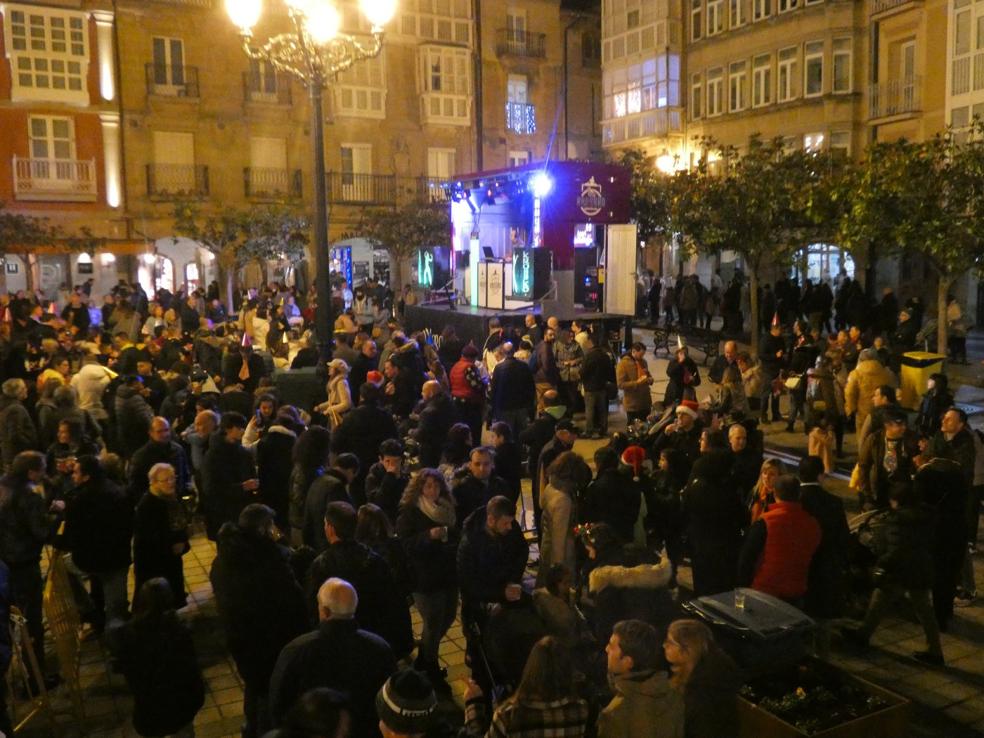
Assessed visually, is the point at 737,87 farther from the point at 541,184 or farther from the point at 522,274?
the point at 522,274

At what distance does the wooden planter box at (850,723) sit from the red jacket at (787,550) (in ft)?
3.89

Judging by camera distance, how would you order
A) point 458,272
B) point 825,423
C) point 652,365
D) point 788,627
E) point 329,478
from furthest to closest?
point 458,272 < point 652,365 < point 825,423 < point 329,478 < point 788,627

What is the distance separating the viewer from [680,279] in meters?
26.8

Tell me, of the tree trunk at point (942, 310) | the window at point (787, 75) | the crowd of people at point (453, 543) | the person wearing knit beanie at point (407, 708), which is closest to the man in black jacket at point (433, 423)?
the crowd of people at point (453, 543)

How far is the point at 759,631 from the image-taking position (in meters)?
4.68

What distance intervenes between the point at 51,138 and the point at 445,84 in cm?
1461

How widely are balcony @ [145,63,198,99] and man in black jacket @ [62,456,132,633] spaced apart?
92.5 ft

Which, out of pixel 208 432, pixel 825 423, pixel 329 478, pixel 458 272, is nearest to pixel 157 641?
pixel 329 478

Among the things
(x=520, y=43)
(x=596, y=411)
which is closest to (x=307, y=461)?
(x=596, y=411)

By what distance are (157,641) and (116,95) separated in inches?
1200

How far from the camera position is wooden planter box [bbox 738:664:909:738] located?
4.06 metres

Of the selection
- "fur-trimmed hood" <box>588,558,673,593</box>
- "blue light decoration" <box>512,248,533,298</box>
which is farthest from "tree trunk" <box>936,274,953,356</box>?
"fur-trimmed hood" <box>588,558,673,593</box>

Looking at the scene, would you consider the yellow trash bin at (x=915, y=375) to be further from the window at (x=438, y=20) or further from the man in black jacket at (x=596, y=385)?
the window at (x=438, y=20)

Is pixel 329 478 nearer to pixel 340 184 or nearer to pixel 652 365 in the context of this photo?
pixel 652 365
